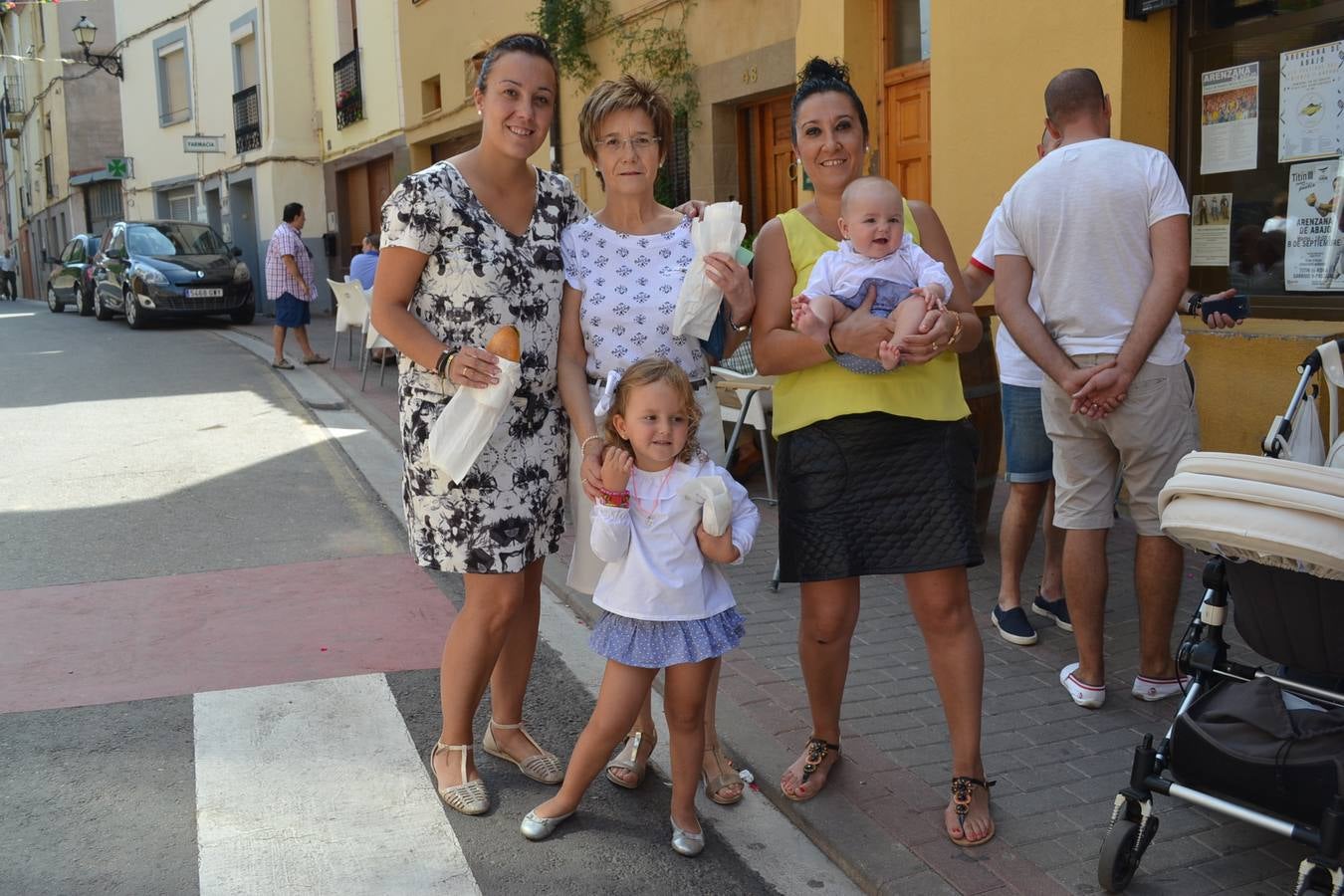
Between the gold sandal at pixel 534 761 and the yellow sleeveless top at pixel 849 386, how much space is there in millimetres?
1305

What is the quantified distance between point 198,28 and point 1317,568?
3099 cm

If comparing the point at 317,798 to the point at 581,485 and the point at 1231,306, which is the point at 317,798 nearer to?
the point at 581,485

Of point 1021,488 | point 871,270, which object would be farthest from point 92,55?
point 871,270

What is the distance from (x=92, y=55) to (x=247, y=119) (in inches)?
327

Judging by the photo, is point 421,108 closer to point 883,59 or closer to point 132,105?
point 883,59

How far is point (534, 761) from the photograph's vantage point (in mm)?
3885

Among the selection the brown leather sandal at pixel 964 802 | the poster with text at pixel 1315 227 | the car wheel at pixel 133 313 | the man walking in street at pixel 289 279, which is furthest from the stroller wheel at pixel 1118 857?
the car wheel at pixel 133 313

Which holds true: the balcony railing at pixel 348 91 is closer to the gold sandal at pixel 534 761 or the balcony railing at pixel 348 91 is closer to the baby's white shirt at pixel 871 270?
the gold sandal at pixel 534 761

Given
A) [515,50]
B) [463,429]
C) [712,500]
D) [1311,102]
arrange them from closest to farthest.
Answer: [712,500] < [463,429] < [515,50] < [1311,102]

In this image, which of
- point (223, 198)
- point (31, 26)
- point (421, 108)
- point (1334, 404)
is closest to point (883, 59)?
point (1334, 404)

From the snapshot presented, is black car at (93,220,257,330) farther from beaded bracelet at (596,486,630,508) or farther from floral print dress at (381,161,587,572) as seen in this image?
beaded bracelet at (596,486,630,508)

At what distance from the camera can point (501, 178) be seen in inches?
140

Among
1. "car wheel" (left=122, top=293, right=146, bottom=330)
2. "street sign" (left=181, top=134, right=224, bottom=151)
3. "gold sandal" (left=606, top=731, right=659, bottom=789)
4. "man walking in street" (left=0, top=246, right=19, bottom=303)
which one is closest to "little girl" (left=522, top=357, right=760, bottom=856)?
"gold sandal" (left=606, top=731, right=659, bottom=789)

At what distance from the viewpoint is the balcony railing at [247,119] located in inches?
1051
